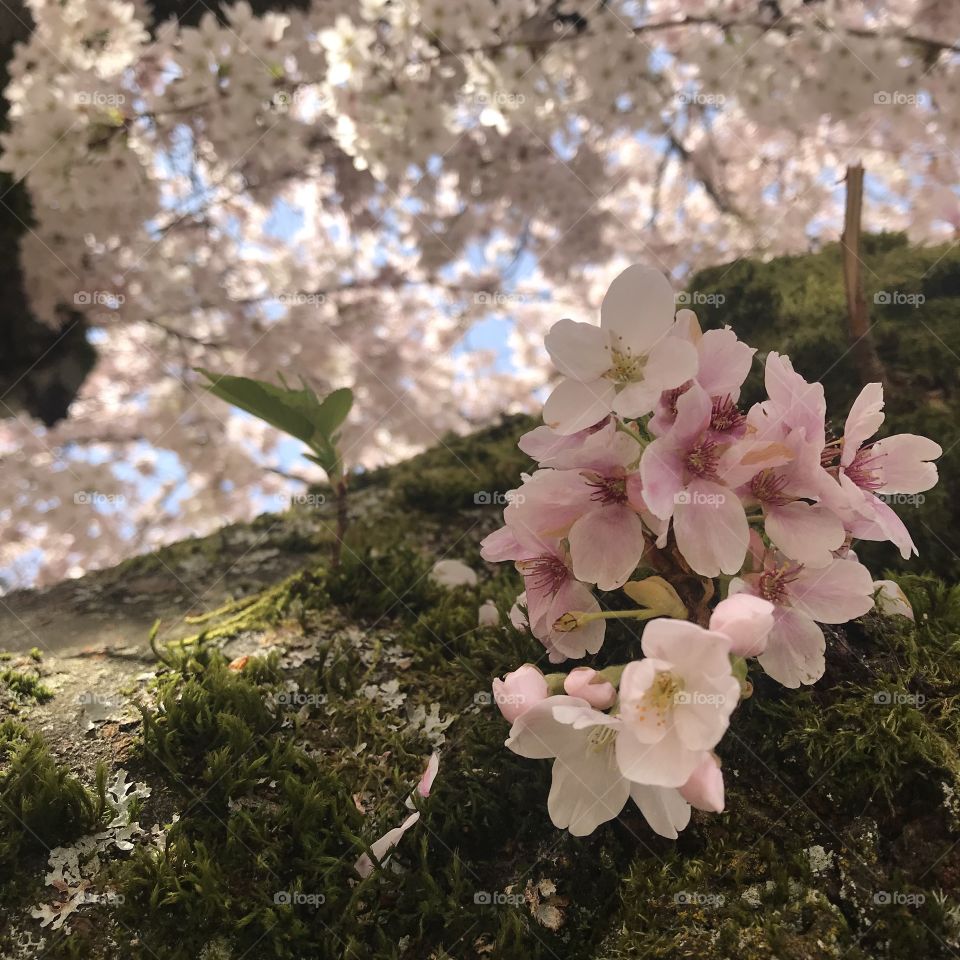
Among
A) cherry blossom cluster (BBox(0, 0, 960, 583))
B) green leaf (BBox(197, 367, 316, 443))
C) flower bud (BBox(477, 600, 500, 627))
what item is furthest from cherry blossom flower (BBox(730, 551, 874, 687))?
cherry blossom cluster (BBox(0, 0, 960, 583))

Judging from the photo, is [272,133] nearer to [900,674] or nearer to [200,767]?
[200,767]

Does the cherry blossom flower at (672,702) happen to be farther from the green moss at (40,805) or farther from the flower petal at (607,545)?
the green moss at (40,805)

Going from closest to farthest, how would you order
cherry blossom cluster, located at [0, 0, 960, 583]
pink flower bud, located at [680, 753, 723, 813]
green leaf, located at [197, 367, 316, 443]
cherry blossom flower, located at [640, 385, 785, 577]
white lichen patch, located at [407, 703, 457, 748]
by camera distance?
pink flower bud, located at [680, 753, 723, 813]
cherry blossom flower, located at [640, 385, 785, 577]
white lichen patch, located at [407, 703, 457, 748]
green leaf, located at [197, 367, 316, 443]
cherry blossom cluster, located at [0, 0, 960, 583]

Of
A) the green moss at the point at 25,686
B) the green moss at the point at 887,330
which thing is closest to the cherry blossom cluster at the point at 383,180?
the green moss at the point at 887,330

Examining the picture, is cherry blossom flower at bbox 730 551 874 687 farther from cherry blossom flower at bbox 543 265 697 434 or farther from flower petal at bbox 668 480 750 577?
cherry blossom flower at bbox 543 265 697 434

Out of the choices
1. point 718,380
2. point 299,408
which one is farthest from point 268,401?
point 718,380
